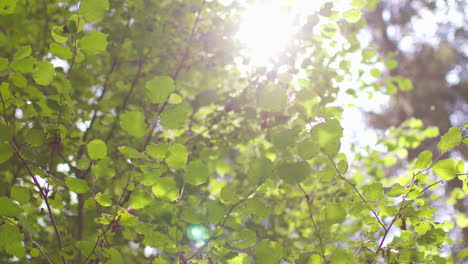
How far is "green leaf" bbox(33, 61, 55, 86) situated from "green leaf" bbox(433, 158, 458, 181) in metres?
1.17

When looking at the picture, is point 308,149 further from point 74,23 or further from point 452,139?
point 74,23

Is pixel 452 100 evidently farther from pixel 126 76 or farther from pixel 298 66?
pixel 126 76

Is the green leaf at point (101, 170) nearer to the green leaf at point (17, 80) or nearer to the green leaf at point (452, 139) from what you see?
the green leaf at point (17, 80)

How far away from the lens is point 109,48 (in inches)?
67.1

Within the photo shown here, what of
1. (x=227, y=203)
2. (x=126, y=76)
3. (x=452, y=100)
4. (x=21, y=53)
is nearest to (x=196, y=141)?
(x=126, y=76)

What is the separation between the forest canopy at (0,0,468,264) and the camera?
0.93 m

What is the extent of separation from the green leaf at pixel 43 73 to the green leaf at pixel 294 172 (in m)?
0.72

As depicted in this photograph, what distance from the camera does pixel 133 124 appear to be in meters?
0.89

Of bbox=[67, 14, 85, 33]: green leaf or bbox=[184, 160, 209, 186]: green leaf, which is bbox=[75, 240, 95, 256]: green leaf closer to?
bbox=[184, 160, 209, 186]: green leaf

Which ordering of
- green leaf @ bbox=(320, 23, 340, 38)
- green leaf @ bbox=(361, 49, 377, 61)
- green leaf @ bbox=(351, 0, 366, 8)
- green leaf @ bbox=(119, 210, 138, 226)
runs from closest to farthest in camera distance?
green leaf @ bbox=(119, 210, 138, 226)
green leaf @ bbox=(351, 0, 366, 8)
green leaf @ bbox=(320, 23, 340, 38)
green leaf @ bbox=(361, 49, 377, 61)

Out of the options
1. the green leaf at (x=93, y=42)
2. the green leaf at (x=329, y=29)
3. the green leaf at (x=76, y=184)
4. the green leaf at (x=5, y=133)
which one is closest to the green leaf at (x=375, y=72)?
the green leaf at (x=329, y=29)

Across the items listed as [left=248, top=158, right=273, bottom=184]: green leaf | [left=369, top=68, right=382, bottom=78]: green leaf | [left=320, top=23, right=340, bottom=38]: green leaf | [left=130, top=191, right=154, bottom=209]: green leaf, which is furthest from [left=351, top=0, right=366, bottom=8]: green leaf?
[left=130, top=191, right=154, bottom=209]: green leaf

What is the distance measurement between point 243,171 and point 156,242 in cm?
167

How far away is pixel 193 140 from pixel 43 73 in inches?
38.8
